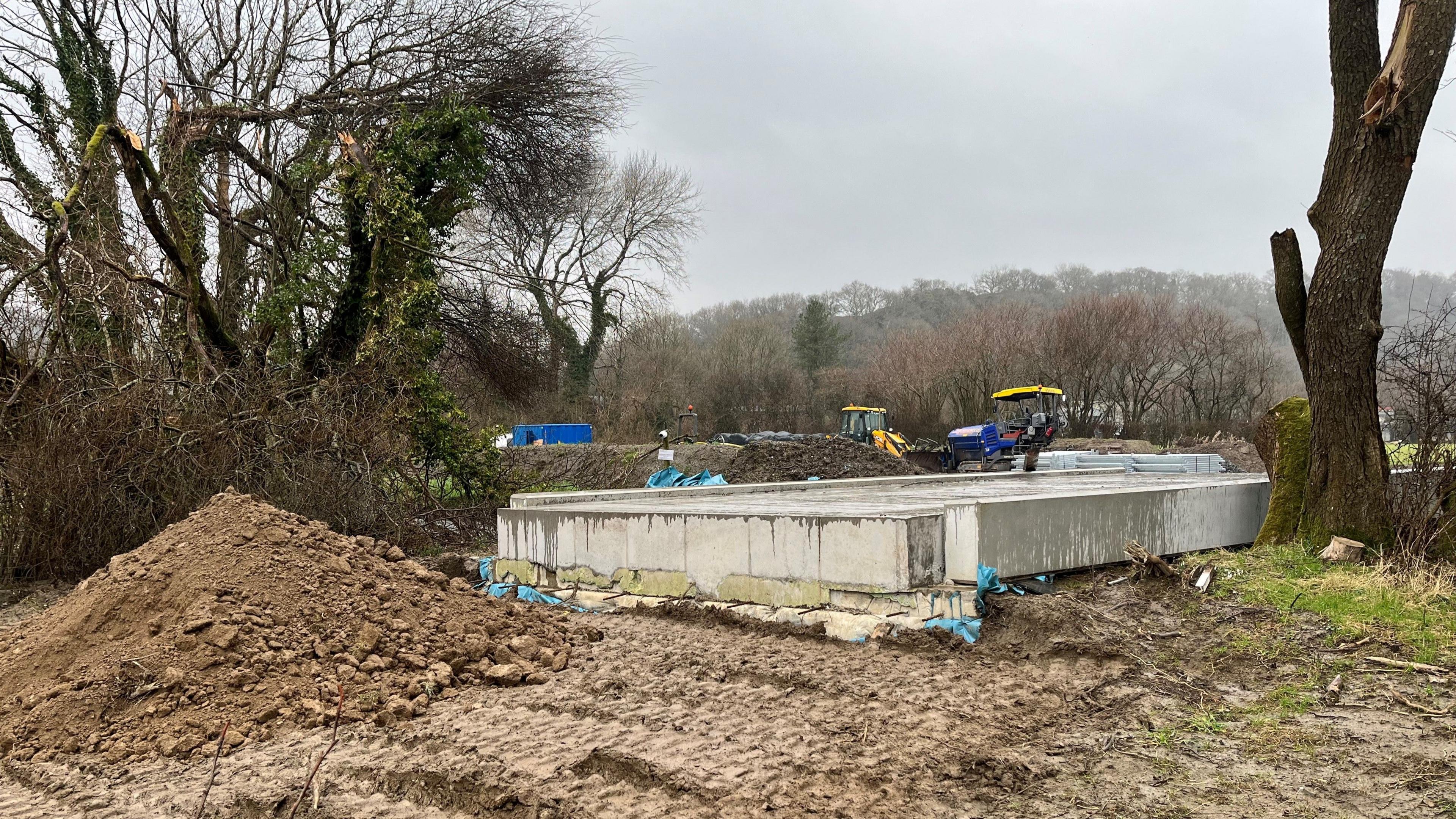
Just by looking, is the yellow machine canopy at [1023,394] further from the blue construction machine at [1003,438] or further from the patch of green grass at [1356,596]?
the patch of green grass at [1356,596]

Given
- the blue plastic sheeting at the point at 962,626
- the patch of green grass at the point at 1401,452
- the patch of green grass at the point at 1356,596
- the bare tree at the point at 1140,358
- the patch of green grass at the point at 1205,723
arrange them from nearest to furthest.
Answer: the patch of green grass at the point at 1205,723 < the patch of green grass at the point at 1356,596 < the blue plastic sheeting at the point at 962,626 < the patch of green grass at the point at 1401,452 < the bare tree at the point at 1140,358

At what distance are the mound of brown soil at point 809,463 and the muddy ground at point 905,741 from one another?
1217 centimetres

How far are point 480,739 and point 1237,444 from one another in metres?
28.4

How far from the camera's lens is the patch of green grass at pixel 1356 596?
5090 mm

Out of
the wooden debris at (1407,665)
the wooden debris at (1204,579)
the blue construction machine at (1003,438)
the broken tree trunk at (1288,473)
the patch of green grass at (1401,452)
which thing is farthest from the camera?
the blue construction machine at (1003,438)

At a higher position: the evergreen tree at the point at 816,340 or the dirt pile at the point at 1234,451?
the evergreen tree at the point at 816,340

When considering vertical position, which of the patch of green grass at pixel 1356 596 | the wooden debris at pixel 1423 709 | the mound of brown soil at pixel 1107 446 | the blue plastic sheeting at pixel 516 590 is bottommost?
the mound of brown soil at pixel 1107 446

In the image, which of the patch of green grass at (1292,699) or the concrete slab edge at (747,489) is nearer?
the patch of green grass at (1292,699)

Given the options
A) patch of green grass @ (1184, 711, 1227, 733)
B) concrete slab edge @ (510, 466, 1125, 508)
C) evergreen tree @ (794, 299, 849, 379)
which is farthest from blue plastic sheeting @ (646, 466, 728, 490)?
evergreen tree @ (794, 299, 849, 379)

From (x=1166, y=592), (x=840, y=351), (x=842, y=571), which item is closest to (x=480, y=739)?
(x=842, y=571)

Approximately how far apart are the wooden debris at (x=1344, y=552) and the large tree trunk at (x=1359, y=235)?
Answer: 0.62 ft

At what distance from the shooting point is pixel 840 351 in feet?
184

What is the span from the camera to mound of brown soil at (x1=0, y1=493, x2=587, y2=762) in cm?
444

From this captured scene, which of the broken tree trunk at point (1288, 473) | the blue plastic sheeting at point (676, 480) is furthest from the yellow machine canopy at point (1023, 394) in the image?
the broken tree trunk at point (1288, 473)
